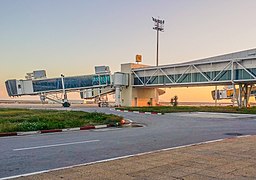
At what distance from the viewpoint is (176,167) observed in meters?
7.37

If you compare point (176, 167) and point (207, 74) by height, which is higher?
point (207, 74)

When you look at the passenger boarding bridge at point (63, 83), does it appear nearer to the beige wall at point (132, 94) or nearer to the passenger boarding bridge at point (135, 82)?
the passenger boarding bridge at point (135, 82)

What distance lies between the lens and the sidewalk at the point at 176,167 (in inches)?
257

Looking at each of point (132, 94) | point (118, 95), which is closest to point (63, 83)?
point (118, 95)

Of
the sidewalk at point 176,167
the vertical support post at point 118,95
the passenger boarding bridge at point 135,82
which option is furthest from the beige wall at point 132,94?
the sidewalk at point 176,167

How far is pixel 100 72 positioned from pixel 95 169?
56405mm

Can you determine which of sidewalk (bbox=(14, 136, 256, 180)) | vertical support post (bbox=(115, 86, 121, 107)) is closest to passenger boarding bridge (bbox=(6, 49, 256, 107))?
vertical support post (bbox=(115, 86, 121, 107))

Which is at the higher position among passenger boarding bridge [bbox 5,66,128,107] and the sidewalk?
passenger boarding bridge [bbox 5,66,128,107]

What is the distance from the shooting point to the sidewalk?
653 centimetres

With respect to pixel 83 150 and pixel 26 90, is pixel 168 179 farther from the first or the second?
pixel 26 90

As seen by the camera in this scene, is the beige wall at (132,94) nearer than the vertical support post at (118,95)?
No

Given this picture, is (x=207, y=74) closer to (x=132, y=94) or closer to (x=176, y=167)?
(x=132, y=94)

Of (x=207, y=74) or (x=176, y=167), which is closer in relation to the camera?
(x=176, y=167)

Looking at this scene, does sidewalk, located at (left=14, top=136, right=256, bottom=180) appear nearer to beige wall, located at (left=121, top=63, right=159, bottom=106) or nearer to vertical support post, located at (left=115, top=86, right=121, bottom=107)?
vertical support post, located at (left=115, top=86, right=121, bottom=107)
